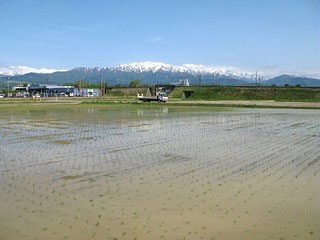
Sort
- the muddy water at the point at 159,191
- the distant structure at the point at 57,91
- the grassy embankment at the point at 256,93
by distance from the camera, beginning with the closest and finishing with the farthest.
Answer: the muddy water at the point at 159,191 → the grassy embankment at the point at 256,93 → the distant structure at the point at 57,91

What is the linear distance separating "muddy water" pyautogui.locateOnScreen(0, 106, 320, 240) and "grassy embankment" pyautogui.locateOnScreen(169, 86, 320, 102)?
65.4m

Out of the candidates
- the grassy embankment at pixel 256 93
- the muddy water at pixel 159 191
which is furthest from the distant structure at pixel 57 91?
the muddy water at pixel 159 191

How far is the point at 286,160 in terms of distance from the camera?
365 inches

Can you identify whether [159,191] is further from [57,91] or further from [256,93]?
[57,91]

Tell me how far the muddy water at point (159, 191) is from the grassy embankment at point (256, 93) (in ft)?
214

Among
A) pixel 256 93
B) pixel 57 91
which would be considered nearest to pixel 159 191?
pixel 256 93

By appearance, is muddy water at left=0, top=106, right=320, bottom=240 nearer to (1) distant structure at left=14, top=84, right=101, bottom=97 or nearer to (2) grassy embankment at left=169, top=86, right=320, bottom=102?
(2) grassy embankment at left=169, top=86, right=320, bottom=102

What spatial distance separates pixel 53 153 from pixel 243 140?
718 cm

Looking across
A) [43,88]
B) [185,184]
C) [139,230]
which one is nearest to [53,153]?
[185,184]

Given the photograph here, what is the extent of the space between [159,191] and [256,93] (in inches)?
3028

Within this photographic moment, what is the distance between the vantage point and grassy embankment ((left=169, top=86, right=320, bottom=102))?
71438 mm

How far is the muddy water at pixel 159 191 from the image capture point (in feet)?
15.1

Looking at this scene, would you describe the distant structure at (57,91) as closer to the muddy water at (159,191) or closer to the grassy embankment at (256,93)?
the grassy embankment at (256,93)

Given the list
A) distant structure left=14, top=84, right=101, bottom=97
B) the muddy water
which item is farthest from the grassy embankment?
the muddy water
